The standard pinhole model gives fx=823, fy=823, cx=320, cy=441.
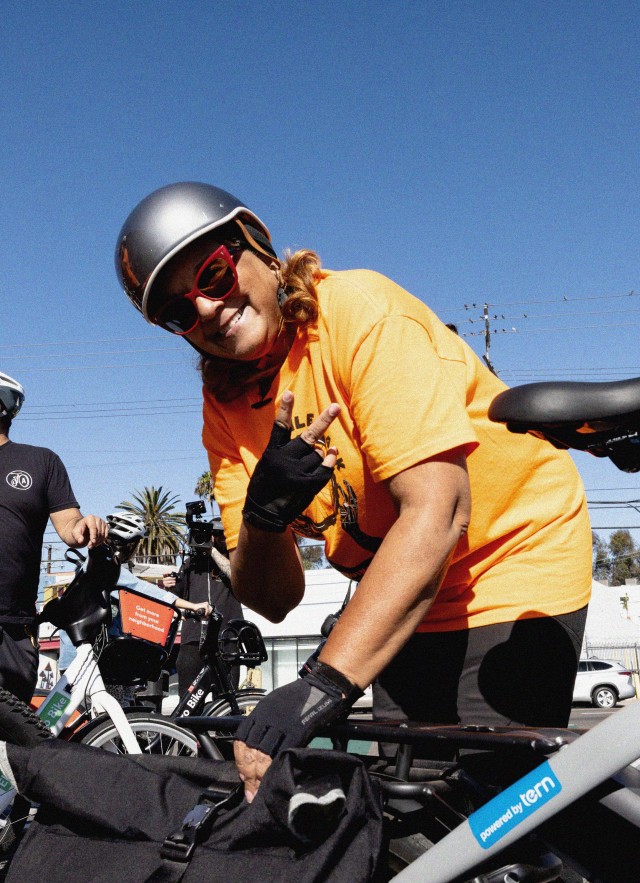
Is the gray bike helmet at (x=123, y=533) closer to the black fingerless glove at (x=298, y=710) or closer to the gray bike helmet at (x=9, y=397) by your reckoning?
the gray bike helmet at (x=9, y=397)

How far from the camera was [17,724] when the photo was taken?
3.20m

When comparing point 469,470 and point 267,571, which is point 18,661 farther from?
point 469,470

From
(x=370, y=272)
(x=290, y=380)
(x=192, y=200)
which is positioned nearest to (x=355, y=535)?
(x=290, y=380)

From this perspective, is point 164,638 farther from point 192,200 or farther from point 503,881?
point 503,881

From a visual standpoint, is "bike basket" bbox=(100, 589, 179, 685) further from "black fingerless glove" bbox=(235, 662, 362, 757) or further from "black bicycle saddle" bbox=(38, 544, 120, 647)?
"black fingerless glove" bbox=(235, 662, 362, 757)

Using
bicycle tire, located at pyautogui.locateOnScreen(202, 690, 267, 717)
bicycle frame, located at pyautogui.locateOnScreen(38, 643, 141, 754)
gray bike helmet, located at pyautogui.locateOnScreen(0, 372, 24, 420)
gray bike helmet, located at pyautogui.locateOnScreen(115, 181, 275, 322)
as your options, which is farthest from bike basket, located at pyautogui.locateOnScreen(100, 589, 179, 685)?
gray bike helmet, located at pyautogui.locateOnScreen(115, 181, 275, 322)

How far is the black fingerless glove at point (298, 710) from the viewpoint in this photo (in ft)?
4.79

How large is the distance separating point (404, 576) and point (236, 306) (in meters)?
0.95

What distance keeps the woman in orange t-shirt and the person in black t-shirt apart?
2347mm

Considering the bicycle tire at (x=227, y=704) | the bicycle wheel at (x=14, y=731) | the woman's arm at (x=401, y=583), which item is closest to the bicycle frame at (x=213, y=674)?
the bicycle tire at (x=227, y=704)

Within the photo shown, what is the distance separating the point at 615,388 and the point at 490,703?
3.15ft

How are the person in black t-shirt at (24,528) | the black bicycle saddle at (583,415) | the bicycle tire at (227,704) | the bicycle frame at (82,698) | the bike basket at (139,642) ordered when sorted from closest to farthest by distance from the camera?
1. the black bicycle saddle at (583,415)
2. the person in black t-shirt at (24,528)
3. the bicycle frame at (82,698)
4. the bike basket at (139,642)
5. the bicycle tire at (227,704)

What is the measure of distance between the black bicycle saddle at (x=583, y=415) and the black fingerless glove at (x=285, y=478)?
520 mm

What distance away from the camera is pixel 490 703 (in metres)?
1.95
